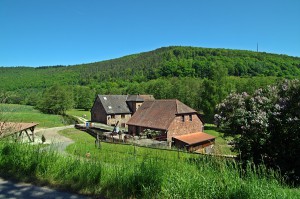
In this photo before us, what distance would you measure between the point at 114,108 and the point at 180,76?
69964mm

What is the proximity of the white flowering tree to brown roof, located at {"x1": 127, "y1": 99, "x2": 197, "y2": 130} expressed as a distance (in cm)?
1917

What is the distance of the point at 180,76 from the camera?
118 meters

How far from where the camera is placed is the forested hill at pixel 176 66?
377 ft

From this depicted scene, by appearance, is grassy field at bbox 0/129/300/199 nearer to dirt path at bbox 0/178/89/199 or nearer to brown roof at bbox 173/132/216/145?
dirt path at bbox 0/178/89/199

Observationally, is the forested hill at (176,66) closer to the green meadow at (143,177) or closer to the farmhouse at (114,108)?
the farmhouse at (114,108)

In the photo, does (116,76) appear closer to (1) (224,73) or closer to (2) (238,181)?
(1) (224,73)

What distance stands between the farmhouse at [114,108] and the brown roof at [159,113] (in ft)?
45.8

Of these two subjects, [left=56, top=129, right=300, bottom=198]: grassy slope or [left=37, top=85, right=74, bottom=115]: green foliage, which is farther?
[left=37, top=85, right=74, bottom=115]: green foliage

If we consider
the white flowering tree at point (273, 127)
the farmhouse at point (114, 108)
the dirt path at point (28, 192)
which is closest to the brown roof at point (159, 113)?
the farmhouse at point (114, 108)

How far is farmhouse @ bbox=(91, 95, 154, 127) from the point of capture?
2019 inches

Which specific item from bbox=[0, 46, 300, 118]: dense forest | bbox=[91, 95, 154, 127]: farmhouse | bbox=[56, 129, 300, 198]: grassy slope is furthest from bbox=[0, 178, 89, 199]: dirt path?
bbox=[91, 95, 154, 127]: farmhouse

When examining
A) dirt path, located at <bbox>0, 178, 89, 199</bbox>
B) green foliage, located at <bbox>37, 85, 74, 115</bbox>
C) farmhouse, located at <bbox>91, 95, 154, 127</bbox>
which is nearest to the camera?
dirt path, located at <bbox>0, 178, 89, 199</bbox>

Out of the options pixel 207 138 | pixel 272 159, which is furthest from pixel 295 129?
pixel 207 138

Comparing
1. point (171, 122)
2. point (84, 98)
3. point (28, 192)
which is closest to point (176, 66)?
point (84, 98)
